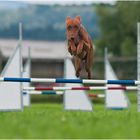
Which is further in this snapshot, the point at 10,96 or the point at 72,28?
the point at 10,96

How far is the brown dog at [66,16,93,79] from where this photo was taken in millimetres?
7980

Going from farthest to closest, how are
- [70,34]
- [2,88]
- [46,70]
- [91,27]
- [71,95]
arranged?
[91,27] → [46,70] → [71,95] → [2,88] → [70,34]

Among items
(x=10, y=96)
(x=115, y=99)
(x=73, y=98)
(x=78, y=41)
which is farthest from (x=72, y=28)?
(x=115, y=99)

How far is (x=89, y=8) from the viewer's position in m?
99.5

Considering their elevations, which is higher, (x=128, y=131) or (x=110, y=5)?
(x=110, y=5)

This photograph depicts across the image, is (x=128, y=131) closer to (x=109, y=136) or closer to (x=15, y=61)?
(x=109, y=136)

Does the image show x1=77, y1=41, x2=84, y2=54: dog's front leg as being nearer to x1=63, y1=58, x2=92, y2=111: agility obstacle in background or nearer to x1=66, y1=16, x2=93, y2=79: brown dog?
x1=66, y1=16, x2=93, y2=79: brown dog

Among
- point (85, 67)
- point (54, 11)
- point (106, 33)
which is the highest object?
point (54, 11)

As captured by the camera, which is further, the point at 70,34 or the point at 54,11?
the point at 54,11

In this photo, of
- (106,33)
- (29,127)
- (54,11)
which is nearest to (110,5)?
(106,33)

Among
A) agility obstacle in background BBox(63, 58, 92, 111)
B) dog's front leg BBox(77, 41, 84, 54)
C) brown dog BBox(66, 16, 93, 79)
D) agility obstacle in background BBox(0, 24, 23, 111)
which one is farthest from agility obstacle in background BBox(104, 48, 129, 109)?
dog's front leg BBox(77, 41, 84, 54)

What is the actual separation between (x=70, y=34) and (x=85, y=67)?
0.93m

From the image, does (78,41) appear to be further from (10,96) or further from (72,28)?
(10,96)

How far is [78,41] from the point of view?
26.6 ft
